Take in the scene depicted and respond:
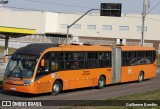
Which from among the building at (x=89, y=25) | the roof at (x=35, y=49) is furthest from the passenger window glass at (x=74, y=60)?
the building at (x=89, y=25)

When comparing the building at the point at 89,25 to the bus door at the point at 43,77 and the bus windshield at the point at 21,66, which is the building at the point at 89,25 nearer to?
the bus door at the point at 43,77

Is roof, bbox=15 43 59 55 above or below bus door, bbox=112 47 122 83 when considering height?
above

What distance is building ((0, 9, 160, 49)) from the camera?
96.3 metres

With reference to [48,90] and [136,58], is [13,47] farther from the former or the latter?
[48,90]

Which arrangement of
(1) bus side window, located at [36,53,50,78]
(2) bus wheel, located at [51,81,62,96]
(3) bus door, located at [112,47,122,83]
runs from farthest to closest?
1. (3) bus door, located at [112,47,122,83]
2. (2) bus wheel, located at [51,81,62,96]
3. (1) bus side window, located at [36,53,50,78]

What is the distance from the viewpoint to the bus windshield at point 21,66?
66.5ft

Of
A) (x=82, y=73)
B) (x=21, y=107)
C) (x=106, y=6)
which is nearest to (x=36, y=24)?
(x=106, y=6)

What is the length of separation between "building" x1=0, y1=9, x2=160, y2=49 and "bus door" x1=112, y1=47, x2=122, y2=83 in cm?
6753

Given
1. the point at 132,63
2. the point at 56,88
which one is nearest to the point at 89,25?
the point at 132,63

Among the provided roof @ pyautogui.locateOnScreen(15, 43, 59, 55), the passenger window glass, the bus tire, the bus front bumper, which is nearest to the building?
the bus tire

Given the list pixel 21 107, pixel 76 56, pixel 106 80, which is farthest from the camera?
pixel 106 80

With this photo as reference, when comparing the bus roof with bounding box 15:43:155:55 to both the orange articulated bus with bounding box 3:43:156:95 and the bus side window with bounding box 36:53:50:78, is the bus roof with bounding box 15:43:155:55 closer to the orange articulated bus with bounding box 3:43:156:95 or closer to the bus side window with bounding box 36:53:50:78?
the orange articulated bus with bounding box 3:43:156:95

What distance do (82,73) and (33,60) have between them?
169 inches

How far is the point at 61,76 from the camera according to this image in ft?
72.4
